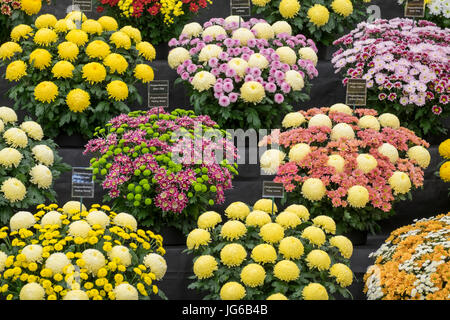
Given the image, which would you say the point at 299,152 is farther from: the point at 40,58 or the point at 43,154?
the point at 40,58

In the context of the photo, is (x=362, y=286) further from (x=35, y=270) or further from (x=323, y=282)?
(x=35, y=270)

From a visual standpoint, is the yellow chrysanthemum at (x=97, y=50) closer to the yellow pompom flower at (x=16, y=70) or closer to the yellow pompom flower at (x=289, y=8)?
the yellow pompom flower at (x=16, y=70)

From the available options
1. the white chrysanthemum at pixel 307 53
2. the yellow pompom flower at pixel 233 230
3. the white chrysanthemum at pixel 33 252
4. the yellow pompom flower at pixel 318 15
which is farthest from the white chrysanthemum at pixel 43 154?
the yellow pompom flower at pixel 318 15

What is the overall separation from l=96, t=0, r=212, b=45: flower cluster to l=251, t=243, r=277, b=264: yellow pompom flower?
2.98m

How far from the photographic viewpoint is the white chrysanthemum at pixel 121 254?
3240 millimetres

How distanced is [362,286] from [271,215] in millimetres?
739

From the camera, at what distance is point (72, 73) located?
4.98m

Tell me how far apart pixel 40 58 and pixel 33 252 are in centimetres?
217

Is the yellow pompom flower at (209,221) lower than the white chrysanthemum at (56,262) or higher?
higher

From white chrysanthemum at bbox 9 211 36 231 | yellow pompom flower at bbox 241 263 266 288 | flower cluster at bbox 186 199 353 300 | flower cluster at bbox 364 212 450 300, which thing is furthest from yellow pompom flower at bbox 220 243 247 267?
white chrysanthemum at bbox 9 211 36 231

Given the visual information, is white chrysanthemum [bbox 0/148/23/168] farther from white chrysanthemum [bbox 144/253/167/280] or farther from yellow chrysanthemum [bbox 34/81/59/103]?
white chrysanthemum [bbox 144/253/167/280]

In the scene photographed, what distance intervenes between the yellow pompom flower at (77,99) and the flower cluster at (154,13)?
120 cm

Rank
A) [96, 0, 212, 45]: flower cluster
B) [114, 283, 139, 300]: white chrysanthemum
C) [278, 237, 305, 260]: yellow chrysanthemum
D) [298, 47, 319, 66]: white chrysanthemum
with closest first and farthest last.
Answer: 1. [114, 283, 139, 300]: white chrysanthemum
2. [278, 237, 305, 260]: yellow chrysanthemum
3. [298, 47, 319, 66]: white chrysanthemum
4. [96, 0, 212, 45]: flower cluster

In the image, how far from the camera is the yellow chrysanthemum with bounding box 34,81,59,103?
4832mm
